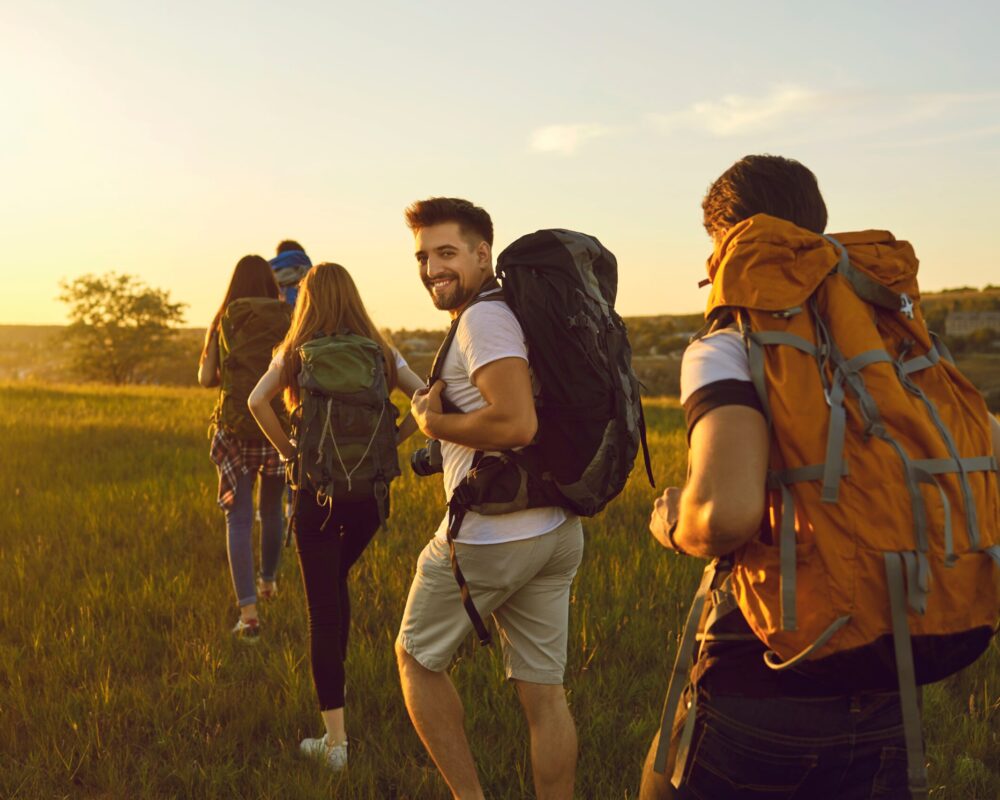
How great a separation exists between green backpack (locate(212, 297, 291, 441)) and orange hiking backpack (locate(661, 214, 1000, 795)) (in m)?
3.85

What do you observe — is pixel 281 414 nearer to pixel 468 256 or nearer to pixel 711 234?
pixel 468 256

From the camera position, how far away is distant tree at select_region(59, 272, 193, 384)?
64250 mm

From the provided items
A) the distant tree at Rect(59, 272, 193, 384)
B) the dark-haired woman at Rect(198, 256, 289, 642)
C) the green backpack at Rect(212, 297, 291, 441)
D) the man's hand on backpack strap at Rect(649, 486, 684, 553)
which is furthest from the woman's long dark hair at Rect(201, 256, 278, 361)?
the distant tree at Rect(59, 272, 193, 384)

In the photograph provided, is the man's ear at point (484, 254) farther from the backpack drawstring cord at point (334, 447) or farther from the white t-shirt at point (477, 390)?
the backpack drawstring cord at point (334, 447)

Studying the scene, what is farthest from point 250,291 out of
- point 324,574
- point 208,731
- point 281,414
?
point 208,731

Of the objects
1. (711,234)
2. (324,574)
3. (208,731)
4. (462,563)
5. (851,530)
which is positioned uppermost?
(711,234)

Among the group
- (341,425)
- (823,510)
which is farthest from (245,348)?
(823,510)

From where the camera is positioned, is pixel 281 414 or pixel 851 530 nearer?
pixel 851 530

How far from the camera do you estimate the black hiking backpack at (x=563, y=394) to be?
116 inches

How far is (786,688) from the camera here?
199 centimetres

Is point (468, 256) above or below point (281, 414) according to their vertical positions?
above

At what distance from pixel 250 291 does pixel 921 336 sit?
4287 mm

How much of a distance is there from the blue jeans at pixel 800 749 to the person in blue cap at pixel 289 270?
4878mm

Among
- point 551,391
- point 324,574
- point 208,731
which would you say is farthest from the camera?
point 208,731
